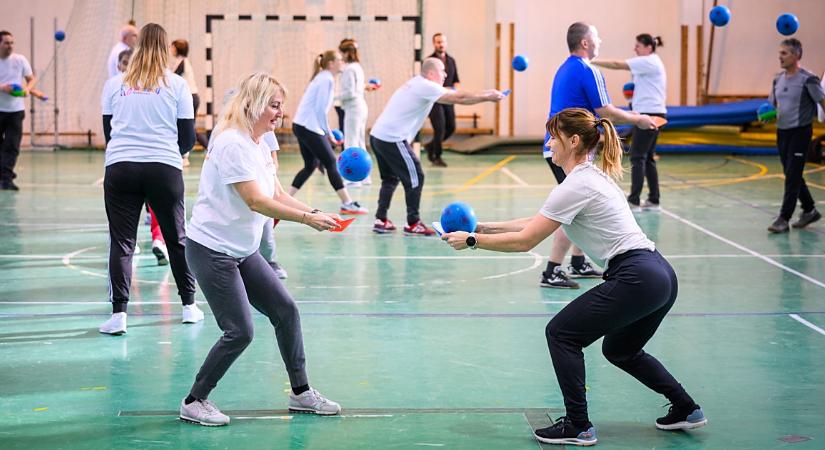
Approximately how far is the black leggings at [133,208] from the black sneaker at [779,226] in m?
7.51

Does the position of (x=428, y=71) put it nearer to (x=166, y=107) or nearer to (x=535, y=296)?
(x=535, y=296)

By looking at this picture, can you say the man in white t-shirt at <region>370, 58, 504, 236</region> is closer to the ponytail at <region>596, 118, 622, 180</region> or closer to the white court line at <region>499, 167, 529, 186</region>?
the white court line at <region>499, 167, 529, 186</region>

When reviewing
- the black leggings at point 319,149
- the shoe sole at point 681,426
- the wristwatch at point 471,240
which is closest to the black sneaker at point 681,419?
the shoe sole at point 681,426

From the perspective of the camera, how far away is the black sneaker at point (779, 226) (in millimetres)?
12781

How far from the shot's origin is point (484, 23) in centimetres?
2644

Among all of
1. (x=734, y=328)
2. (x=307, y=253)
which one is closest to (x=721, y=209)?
(x=307, y=253)

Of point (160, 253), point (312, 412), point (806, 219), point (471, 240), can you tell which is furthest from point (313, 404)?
point (806, 219)

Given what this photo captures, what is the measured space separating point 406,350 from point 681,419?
7.28 ft

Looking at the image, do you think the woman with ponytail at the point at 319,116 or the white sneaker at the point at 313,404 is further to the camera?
the woman with ponytail at the point at 319,116

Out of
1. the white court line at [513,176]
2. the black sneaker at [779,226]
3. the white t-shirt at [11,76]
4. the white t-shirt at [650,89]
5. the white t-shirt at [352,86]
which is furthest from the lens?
the white court line at [513,176]

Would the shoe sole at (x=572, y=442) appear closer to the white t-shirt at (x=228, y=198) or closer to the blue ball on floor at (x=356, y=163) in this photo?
the white t-shirt at (x=228, y=198)

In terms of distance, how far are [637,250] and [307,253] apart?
6467 millimetres

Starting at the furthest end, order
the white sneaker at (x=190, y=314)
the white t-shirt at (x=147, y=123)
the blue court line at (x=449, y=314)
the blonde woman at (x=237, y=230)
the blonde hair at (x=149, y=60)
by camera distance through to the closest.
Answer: the blue court line at (x=449, y=314), the white sneaker at (x=190, y=314), the white t-shirt at (x=147, y=123), the blonde hair at (x=149, y=60), the blonde woman at (x=237, y=230)

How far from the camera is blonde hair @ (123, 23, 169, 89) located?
7.41 metres
